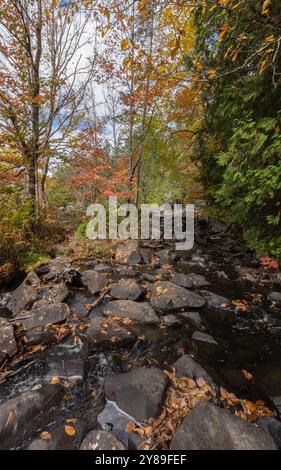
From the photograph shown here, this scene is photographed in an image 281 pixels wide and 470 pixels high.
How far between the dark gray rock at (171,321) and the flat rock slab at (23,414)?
6.34 ft

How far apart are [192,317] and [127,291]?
4.69 feet

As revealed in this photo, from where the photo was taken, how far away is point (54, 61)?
691 cm

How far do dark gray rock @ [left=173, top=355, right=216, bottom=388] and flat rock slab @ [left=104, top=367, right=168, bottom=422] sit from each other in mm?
256

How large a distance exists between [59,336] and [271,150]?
16.8 ft

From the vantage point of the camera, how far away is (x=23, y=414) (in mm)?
2072

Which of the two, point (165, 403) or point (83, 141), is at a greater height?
point (83, 141)

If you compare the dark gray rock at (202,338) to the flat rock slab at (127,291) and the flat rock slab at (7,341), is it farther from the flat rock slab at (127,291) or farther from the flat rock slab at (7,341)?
the flat rock slab at (7,341)

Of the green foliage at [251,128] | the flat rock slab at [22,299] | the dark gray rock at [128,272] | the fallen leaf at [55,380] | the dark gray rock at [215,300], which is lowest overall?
the fallen leaf at [55,380]

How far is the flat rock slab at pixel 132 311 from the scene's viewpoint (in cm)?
382

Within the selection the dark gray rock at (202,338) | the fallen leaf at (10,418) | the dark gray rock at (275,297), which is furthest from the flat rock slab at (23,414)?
the dark gray rock at (275,297)

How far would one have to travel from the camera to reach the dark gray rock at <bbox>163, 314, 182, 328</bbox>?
3.73m
